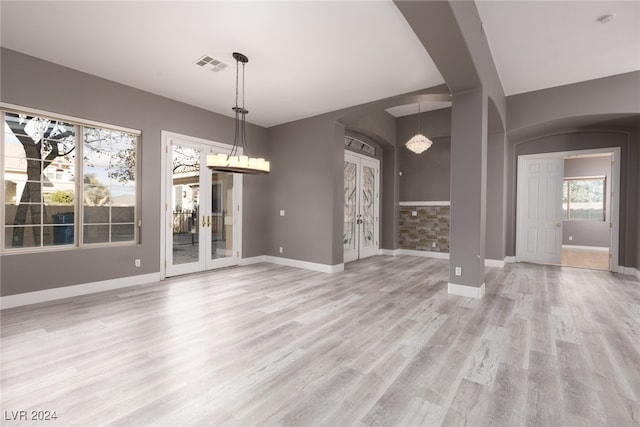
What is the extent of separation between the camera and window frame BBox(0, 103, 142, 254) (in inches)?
141

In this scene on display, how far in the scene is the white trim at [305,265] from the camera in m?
5.69

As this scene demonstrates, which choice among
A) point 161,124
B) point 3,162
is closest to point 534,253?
point 161,124

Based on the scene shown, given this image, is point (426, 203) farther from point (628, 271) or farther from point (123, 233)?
point (123, 233)

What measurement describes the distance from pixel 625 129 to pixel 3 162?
10366mm

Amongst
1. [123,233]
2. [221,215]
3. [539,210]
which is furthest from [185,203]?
[539,210]

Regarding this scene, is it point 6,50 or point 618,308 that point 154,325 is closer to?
point 6,50

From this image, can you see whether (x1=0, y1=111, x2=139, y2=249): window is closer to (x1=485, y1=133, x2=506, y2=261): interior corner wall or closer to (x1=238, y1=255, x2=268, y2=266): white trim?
(x1=238, y1=255, x2=268, y2=266): white trim

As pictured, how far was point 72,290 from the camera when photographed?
13.1ft

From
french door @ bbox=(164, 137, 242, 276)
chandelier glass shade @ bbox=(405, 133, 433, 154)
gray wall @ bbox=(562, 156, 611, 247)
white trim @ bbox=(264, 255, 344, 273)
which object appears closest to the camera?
french door @ bbox=(164, 137, 242, 276)

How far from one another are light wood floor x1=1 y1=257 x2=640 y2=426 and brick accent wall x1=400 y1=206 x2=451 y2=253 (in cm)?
320

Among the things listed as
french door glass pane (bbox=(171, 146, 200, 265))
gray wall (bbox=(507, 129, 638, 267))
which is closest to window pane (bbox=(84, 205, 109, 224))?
french door glass pane (bbox=(171, 146, 200, 265))

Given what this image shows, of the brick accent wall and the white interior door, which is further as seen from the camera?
the brick accent wall

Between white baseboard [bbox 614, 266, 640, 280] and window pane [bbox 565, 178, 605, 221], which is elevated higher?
window pane [bbox 565, 178, 605, 221]

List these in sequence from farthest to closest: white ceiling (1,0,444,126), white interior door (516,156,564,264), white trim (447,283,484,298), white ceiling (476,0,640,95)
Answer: white interior door (516,156,564,264) < white trim (447,283,484,298) < white ceiling (476,0,640,95) < white ceiling (1,0,444,126)
